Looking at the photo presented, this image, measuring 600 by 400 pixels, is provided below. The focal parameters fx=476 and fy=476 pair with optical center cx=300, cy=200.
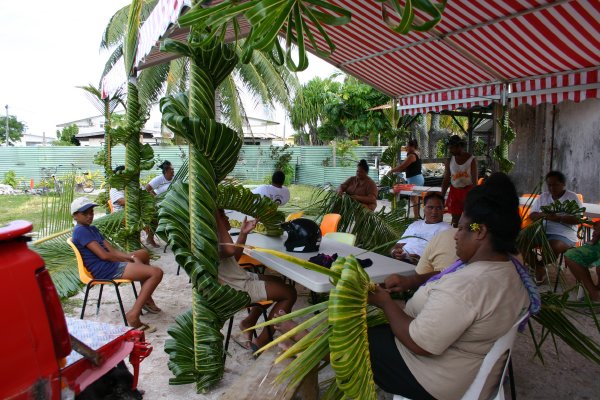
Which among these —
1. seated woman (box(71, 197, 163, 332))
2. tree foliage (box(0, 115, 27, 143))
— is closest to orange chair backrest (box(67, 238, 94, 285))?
seated woman (box(71, 197, 163, 332))

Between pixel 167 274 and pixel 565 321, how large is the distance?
490cm

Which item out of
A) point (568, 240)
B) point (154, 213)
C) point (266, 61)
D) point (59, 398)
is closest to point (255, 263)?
→ point (154, 213)

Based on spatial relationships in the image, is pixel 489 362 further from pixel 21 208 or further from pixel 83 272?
pixel 21 208

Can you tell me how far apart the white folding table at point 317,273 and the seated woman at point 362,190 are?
1.86m

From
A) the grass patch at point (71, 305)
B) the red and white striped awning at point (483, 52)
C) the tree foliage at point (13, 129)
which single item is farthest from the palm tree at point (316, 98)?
the tree foliage at point (13, 129)

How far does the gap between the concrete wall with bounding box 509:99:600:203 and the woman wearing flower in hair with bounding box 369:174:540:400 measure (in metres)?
7.70

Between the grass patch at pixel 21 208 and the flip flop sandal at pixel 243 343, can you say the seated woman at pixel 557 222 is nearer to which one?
the flip flop sandal at pixel 243 343

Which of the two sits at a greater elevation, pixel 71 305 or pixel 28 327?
pixel 28 327

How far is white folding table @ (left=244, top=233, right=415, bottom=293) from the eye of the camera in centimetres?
302

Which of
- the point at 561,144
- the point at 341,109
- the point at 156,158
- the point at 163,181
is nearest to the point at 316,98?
the point at 341,109

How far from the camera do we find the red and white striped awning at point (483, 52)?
4.44 meters

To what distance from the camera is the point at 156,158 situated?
19.4 meters

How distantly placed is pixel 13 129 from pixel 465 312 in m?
65.4

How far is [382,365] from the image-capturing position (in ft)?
6.79
